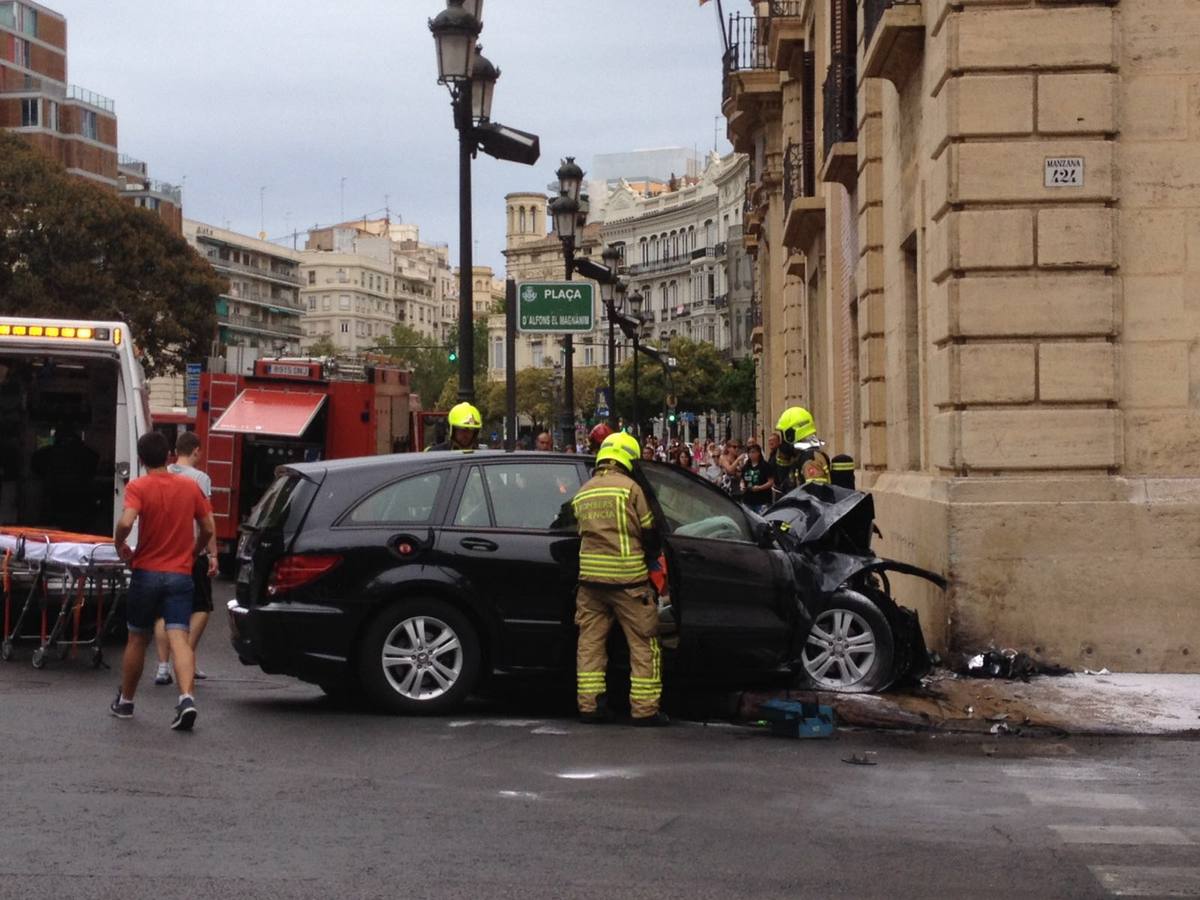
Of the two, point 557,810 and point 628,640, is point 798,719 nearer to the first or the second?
point 628,640

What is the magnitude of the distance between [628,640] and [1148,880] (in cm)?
460

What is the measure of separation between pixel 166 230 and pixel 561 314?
144ft

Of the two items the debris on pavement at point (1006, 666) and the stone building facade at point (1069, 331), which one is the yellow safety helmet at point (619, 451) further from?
the debris on pavement at point (1006, 666)

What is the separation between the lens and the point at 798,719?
34.3ft

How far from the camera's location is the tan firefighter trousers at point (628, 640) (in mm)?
10742

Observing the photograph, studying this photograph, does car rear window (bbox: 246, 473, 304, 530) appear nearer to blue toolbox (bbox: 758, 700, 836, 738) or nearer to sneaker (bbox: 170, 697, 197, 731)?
sneaker (bbox: 170, 697, 197, 731)

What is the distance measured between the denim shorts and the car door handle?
1604 mm

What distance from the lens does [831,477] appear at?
14.1 m

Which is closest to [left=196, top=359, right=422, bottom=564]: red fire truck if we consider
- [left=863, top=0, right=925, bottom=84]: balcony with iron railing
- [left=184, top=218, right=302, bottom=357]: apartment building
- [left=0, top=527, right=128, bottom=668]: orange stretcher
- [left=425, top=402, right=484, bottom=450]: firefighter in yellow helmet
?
[left=425, top=402, right=484, bottom=450]: firefighter in yellow helmet

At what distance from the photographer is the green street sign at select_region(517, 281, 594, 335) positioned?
60.7 ft

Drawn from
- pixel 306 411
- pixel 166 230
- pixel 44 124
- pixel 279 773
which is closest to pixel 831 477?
pixel 279 773

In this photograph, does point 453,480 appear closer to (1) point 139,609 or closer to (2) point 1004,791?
(1) point 139,609

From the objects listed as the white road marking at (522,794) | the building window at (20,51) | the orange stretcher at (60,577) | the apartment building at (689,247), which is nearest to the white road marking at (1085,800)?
the white road marking at (522,794)

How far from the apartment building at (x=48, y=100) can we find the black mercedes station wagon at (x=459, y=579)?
85460 millimetres
